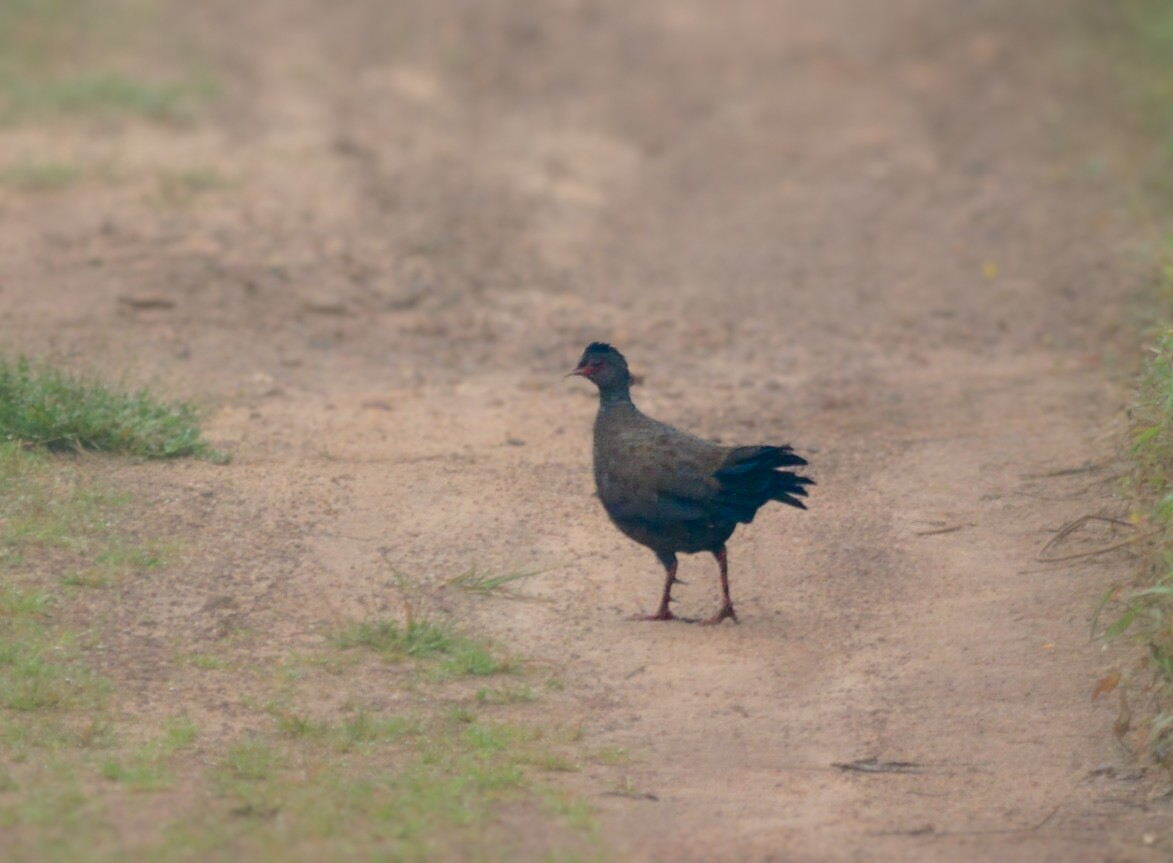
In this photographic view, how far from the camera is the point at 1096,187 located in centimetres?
1154

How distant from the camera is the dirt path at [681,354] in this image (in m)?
5.09

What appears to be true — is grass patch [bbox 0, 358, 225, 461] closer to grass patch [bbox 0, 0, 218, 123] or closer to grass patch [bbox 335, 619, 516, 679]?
grass patch [bbox 335, 619, 516, 679]

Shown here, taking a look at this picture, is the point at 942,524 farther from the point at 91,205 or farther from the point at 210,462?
the point at 91,205

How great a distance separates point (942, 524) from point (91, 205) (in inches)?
252

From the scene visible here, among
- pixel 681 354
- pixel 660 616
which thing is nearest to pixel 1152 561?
pixel 660 616

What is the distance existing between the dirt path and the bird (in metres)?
0.31

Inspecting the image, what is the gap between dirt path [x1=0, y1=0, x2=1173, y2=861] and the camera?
5090mm

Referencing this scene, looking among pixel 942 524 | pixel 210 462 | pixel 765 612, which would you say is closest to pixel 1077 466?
pixel 942 524

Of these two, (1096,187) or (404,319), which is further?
(1096,187)

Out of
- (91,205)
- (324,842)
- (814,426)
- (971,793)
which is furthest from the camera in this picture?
(91,205)

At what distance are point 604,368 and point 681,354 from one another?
282 cm

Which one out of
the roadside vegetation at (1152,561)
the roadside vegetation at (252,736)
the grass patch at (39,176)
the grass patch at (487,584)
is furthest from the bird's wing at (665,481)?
the grass patch at (39,176)

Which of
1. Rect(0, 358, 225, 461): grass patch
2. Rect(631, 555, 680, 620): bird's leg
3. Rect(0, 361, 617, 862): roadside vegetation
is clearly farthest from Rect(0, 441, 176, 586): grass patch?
Rect(631, 555, 680, 620): bird's leg

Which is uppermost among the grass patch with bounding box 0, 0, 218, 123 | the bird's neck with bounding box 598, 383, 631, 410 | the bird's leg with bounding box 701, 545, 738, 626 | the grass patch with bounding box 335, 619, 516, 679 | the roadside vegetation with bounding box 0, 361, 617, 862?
the grass patch with bounding box 0, 0, 218, 123
